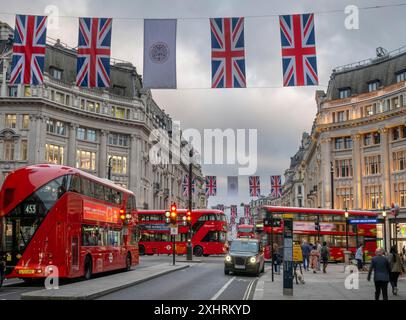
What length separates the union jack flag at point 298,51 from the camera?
21969 mm

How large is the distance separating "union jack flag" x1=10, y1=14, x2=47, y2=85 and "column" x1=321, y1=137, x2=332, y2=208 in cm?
5296

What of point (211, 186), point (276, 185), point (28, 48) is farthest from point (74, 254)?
point (276, 185)

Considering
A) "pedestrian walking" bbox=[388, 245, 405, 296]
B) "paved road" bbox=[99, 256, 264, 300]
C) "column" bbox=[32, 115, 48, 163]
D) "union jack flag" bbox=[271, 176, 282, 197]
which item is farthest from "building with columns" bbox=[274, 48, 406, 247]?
"pedestrian walking" bbox=[388, 245, 405, 296]

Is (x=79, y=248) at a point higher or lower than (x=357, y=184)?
lower

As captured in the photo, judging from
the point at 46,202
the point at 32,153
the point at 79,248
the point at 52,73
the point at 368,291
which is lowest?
the point at 368,291

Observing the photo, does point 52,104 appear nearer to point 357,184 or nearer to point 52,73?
point 52,73

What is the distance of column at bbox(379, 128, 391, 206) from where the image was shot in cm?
6359

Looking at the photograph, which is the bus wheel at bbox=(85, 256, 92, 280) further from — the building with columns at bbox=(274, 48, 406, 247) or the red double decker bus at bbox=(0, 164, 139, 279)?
the building with columns at bbox=(274, 48, 406, 247)

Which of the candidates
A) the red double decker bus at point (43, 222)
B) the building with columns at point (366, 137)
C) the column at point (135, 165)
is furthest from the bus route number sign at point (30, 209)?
the column at point (135, 165)

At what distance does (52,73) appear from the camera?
6475 cm
